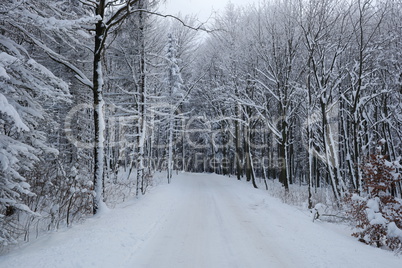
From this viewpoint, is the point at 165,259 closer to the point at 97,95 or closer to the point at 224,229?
the point at 224,229

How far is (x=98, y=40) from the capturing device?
8656mm

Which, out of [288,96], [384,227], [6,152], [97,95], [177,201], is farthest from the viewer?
[288,96]

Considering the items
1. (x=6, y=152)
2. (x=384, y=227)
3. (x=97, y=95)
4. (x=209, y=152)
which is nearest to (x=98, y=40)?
(x=97, y=95)

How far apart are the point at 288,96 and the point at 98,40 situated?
12326 millimetres

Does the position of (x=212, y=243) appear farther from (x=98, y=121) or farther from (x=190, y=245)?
(x=98, y=121)

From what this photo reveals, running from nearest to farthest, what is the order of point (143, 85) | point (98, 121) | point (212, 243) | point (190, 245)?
point (190, 245) < point (212, 243) < point (98, 121) < point (143, 85)

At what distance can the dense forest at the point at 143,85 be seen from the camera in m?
6.30

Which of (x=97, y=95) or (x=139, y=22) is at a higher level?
(x=139, y=22)

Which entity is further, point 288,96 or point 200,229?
point 288,96

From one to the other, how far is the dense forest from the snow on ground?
927 mm

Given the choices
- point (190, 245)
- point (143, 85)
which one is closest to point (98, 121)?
point (190, 245)

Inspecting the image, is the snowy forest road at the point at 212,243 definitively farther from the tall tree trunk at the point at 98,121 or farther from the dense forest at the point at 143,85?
the dense forest at the point at 143,85

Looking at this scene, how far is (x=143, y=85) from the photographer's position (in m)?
14.1

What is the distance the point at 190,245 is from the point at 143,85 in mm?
10395
